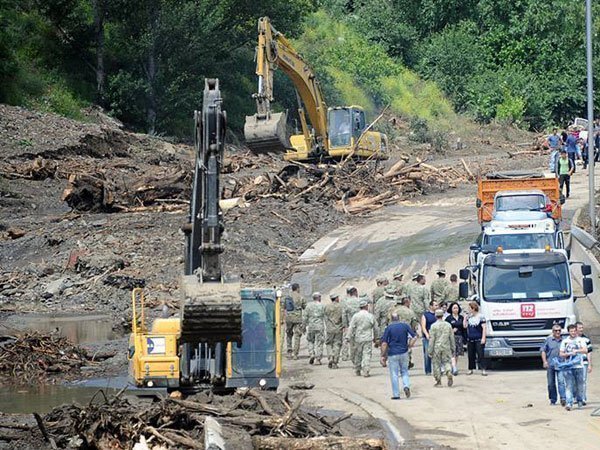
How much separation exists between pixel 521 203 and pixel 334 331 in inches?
428

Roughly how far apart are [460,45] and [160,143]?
27239 millimetres

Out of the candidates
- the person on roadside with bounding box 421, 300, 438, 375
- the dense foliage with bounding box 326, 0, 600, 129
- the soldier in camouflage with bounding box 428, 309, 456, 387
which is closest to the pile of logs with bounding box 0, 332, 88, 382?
the person on roadside with bounding box 421, 300, 438, 375

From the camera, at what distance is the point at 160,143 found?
2365 inches

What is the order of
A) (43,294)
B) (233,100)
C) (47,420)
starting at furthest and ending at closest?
(233,100) → (43,294) → (47,420)

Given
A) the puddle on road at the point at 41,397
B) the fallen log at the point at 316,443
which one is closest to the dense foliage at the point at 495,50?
the puddle on road at the point at 41,397

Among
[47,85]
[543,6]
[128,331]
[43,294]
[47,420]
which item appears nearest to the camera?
[47,420]

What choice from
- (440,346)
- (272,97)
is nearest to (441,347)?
(440,346)

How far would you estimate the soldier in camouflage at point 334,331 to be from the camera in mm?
27203

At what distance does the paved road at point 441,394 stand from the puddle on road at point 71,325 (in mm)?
5804

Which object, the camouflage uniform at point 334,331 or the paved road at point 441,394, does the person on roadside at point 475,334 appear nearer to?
the paved road at point 441,394

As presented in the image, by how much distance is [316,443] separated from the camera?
1742 cm

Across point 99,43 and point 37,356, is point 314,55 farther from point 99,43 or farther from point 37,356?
point 37,356

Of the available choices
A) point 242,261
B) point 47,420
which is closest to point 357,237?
point 242,261

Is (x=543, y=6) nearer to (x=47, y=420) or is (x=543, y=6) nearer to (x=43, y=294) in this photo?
(x=43, y=294)
